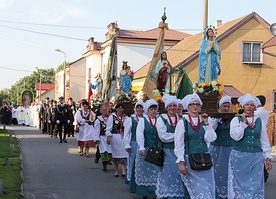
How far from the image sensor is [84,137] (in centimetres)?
1925

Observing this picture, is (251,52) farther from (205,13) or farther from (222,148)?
(222,148)

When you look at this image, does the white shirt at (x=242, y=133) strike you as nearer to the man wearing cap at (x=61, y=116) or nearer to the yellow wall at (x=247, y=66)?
the man wearing cap at (x=61, y=116)

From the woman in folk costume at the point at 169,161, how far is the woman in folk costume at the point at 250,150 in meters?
0.92

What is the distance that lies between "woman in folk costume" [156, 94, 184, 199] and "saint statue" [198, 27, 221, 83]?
4.90 m

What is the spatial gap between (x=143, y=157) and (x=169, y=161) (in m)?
1.64

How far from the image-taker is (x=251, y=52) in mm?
35906

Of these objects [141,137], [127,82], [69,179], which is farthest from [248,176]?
[127,82]

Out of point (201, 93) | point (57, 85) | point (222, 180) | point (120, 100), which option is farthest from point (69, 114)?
point (57, 85)

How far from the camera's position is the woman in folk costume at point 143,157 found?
1025 cm

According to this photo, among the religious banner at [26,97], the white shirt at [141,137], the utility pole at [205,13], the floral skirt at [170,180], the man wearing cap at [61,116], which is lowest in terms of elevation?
the floral skirt at [170,180]

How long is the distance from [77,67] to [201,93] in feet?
201

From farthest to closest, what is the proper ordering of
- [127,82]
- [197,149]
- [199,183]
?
[127,82] < [197,149] < [199,183]

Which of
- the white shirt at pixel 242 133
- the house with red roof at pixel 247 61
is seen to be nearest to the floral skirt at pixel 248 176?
the white shirt at pixel 242 133

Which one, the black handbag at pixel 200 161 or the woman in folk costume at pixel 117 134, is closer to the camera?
the black handbag at pixel 200 161
